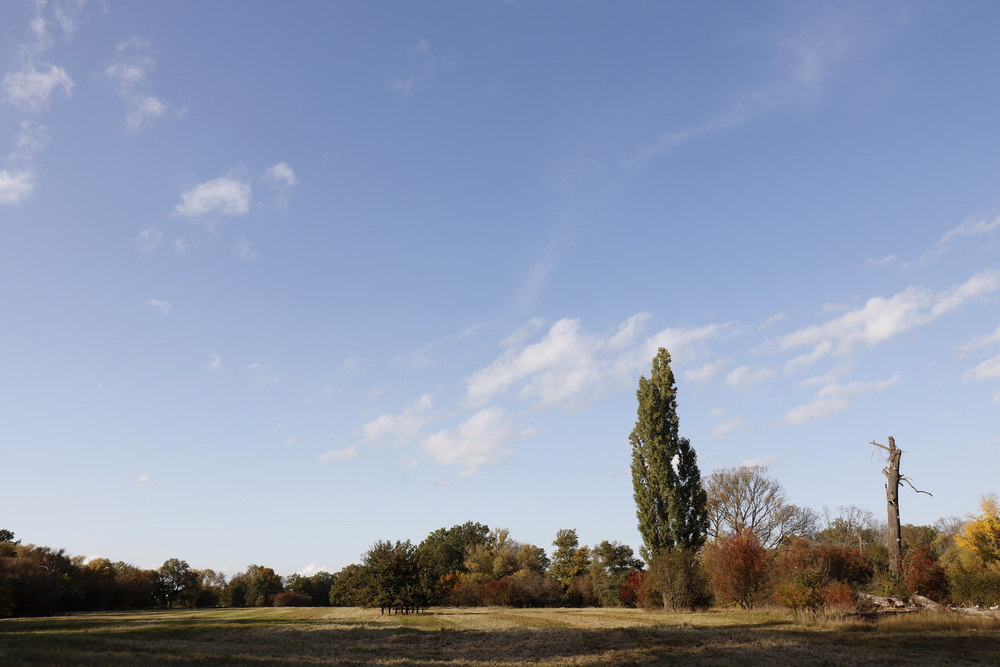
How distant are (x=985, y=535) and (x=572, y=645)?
81.9 ft

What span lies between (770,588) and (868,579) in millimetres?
5529

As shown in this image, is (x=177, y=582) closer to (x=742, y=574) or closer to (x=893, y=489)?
(x=742, y=574)

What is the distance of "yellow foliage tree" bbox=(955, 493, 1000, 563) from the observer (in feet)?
95.9

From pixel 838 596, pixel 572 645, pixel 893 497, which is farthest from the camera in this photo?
pixel 893 497

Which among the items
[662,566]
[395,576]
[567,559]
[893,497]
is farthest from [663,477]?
[567,559]

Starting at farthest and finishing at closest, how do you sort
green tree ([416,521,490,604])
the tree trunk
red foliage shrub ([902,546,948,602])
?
green tree ([416,521,490,604]), the tree trunk, red foliage shrub ([902,546,948,602])

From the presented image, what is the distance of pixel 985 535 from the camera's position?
30.2 metres

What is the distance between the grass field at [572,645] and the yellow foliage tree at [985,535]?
8249 mm

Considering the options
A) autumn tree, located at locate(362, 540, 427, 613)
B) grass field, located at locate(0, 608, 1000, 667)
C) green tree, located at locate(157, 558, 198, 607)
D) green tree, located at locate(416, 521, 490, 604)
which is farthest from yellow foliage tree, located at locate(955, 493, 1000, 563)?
green tree, located at locate(157, 558, 198, 607)

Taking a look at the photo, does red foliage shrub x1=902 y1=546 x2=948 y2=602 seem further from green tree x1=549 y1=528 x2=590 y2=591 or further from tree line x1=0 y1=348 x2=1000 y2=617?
green tree x1=549 y1=528 x2=590 y2=591

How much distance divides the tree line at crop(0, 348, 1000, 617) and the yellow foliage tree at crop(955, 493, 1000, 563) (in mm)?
86

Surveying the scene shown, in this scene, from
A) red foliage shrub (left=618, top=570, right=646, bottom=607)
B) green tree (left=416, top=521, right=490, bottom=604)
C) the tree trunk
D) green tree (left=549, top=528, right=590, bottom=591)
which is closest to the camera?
the tree trunk

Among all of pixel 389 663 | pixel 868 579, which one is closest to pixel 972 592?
pixel 868 579

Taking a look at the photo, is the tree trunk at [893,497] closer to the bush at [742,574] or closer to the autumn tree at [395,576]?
the bush at [742,574]
